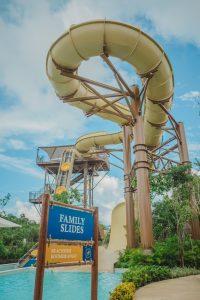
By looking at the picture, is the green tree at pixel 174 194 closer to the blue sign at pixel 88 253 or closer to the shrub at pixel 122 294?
the shrub at pixel 122 294

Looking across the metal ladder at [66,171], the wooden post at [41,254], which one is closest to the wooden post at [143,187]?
the wooden post at [41,254]

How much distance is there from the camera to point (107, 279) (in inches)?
383

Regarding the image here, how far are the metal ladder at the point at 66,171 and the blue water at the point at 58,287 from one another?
11132 mm

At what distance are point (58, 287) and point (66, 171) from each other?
Result: 1454 cm

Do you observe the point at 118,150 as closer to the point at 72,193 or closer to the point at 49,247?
the point at 72,193

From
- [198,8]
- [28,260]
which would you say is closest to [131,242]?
[28,260]

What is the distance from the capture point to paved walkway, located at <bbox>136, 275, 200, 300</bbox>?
472 centimetres

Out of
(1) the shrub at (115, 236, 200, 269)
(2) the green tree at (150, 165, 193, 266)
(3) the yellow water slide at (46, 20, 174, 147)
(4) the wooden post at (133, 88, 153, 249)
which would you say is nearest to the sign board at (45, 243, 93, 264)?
(1) the shrub at (115, 236, 200, 269)

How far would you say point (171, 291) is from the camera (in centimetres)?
527

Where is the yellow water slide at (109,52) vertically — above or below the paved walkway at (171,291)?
above

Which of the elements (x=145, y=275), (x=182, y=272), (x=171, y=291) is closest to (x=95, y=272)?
(x=171, y=291)

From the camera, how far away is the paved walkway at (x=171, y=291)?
4720 millimetres

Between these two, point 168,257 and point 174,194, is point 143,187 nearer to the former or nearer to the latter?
point 174,194

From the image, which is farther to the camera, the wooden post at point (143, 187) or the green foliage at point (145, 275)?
the wooden post at point (143, 187)
